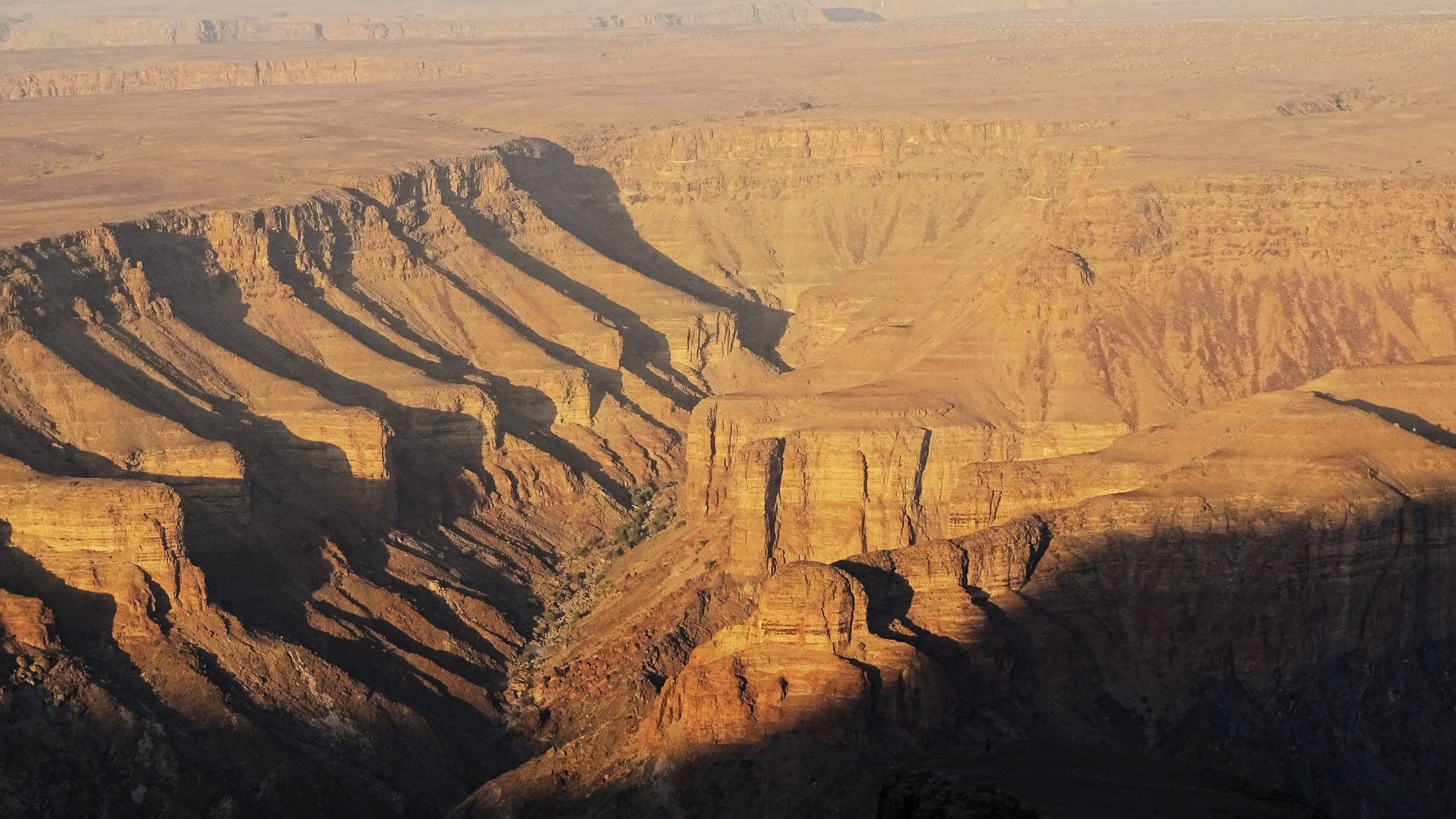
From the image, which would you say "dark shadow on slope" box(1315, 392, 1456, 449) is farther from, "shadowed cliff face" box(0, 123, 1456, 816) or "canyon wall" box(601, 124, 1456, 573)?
"canyon wall" box(601, 124, 1456, 573)

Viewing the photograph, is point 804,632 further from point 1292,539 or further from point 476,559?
point 476,559

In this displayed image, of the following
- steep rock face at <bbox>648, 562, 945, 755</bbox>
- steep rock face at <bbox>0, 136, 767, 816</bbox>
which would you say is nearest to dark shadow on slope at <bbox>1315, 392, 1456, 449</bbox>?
steep rock face at <bbox>648, 562, 945, 755</bbox>

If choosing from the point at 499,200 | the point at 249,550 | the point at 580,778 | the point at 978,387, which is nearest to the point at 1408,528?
the point at 580,778

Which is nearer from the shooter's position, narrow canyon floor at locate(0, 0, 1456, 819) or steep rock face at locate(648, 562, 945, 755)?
steep rock face at locate(648, 562, 945, 755)

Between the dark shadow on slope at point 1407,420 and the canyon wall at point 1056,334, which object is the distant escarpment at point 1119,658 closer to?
the dark shadow on slope at point 1407,420

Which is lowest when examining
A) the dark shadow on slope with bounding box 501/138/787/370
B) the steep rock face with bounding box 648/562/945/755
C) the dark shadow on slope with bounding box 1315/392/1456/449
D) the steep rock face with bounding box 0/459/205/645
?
the dark shadow on slope with bounding box 501/138/787/370

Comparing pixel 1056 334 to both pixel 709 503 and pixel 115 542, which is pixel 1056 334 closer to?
pixel 709 503

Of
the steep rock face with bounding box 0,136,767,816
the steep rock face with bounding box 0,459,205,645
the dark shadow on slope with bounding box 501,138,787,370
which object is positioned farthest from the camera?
the dark shadow on slope with bounding box 501,138,787,370
